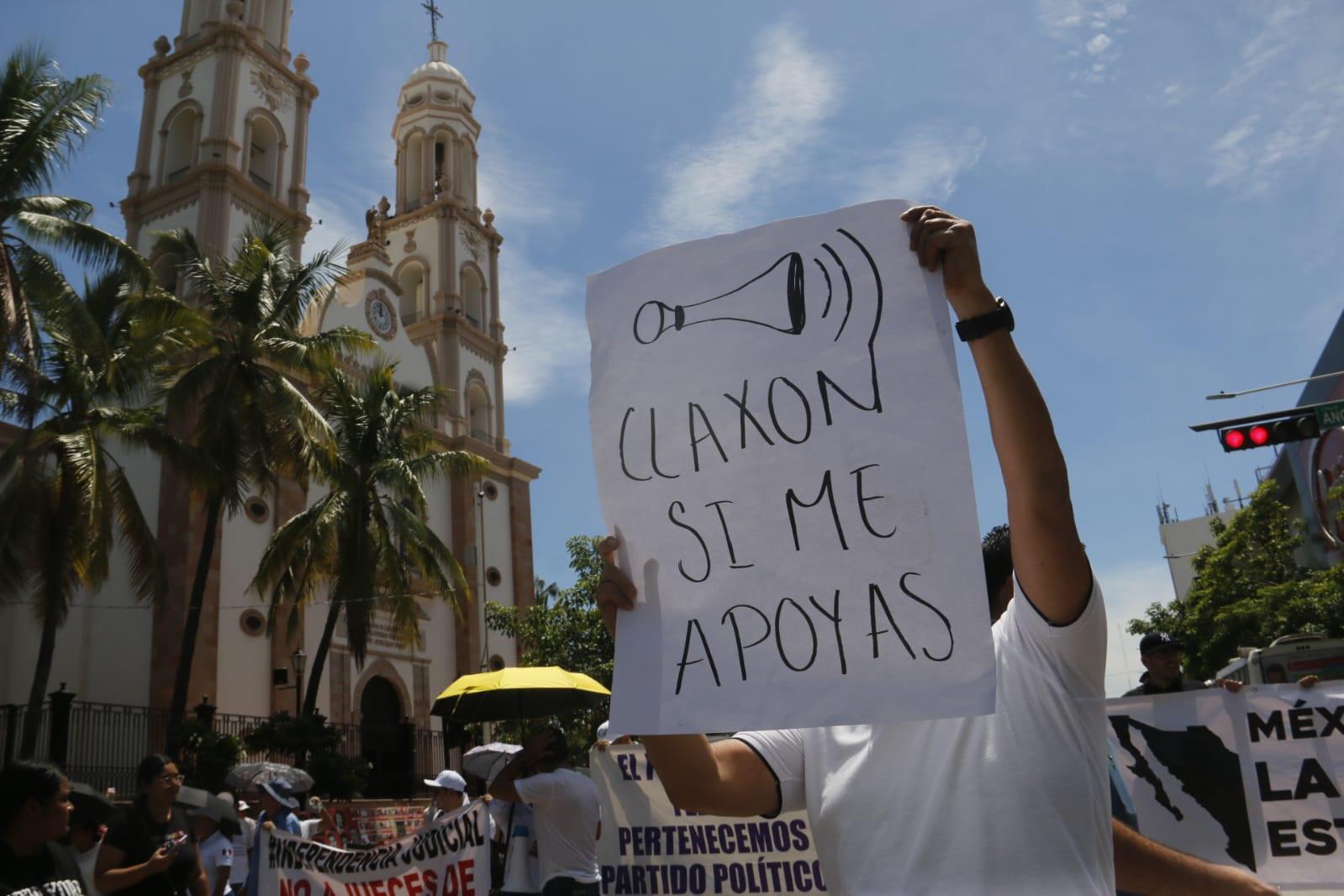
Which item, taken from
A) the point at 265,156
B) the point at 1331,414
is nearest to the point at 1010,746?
the point at 1331,414

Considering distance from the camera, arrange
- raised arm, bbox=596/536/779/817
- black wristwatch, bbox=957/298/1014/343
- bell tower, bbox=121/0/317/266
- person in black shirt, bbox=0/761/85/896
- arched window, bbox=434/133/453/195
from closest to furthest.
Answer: black wristwatch, bbox=957/298/1014/343
raised arm, bbox=596/536/779/817
person in black shirt, bbox=0/761/85/896
bell tower, bbox=121/0/317/266
arched window, bbox=434/133/453/195

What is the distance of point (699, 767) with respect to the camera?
6.61 ft

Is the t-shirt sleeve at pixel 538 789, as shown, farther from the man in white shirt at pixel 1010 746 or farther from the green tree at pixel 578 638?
the green tree at pixel 578 638

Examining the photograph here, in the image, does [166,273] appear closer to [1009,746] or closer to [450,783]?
[450,783]

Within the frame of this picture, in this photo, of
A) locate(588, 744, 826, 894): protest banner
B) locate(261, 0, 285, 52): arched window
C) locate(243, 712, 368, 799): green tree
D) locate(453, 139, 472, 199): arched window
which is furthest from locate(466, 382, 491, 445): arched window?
locate(588, 744, 826, 894): protest banner

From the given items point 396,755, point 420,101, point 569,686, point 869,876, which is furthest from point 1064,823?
point 420,101

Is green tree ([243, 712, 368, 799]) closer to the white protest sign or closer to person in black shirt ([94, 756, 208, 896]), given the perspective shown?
person in black shirt ([94, 756, 208, 896])

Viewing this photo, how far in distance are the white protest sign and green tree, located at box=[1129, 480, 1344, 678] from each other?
24.2 m

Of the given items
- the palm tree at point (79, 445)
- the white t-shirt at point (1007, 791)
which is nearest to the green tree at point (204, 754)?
the palm tree at point (79, 445)

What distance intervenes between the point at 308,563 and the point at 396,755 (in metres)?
7.79

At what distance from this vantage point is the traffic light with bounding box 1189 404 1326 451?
1181cm

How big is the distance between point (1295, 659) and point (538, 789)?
379 inches

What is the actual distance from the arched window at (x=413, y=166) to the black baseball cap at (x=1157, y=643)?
3365 cm

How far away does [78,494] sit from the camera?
1588cm
